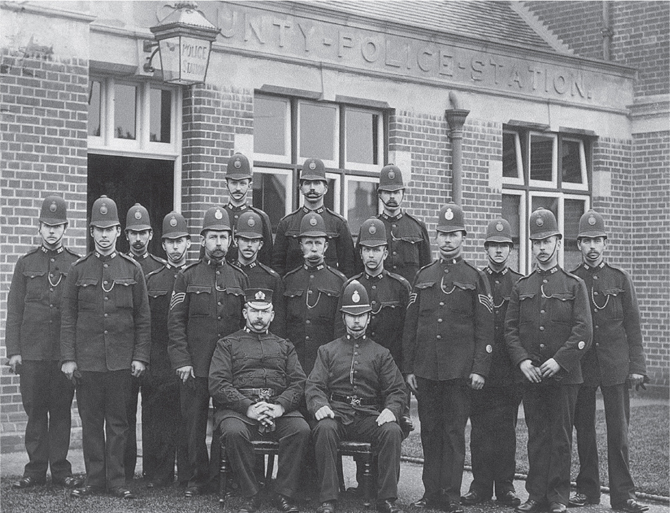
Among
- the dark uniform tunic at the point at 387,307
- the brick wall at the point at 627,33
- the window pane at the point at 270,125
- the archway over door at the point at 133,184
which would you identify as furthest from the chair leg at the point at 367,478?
the brick wall at the point at 627,33

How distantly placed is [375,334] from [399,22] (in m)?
5.56

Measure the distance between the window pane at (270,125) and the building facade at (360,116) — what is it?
0.07 ft

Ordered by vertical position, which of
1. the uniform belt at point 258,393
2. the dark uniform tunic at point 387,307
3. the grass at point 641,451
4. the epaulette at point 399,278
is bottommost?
the grass at point 641,451

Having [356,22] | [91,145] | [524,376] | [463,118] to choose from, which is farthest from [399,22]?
[524,376]

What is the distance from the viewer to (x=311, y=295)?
8477 mm

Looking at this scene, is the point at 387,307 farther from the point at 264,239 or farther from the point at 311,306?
the point at 264,239

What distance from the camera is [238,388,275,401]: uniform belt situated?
7.96 metres

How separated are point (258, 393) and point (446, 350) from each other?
4.80ft

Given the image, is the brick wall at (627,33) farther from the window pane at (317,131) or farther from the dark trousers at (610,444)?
the dark trousers at (610,444)

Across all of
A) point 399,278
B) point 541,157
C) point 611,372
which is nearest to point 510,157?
point 541,157

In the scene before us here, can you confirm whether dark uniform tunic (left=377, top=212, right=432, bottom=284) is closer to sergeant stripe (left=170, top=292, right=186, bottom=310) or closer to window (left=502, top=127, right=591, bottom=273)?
sergeant stripe (left=170, top=292, right=186, bottom=310)

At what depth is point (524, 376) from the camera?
796 cm

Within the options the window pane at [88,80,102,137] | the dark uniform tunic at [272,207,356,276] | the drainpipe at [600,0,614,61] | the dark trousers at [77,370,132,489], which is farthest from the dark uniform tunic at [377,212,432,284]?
the drainpipe at [600,0,614,61]

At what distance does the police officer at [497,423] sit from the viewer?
8.20 metres
